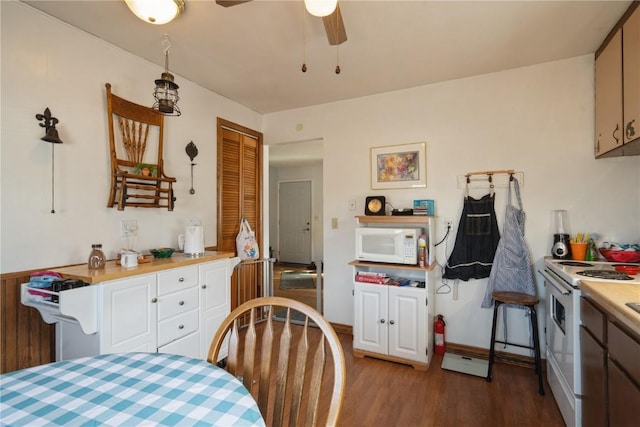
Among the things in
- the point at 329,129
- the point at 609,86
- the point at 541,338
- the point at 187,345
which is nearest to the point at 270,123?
the point at 329,129

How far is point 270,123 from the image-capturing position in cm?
363

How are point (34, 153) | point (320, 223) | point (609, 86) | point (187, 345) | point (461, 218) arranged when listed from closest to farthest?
point (34, 153) < point (609, 86) < point (187, 345) < point (461, 218) < point (320, 223)

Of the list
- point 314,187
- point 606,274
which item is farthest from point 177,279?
point 314,187

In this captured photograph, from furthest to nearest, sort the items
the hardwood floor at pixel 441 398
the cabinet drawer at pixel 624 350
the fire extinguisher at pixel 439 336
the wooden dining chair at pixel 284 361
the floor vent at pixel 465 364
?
1. the fire extinguisher at pixel 439 336
2. the floor vent at pixel 465 364
3. the hardwood floor at pixel 441 398
4. the cabinet drawer at pixel 624 350
5. the wooden dining chair at pixel 284 361

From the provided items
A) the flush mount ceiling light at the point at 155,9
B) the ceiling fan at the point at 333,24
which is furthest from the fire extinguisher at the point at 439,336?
the flush mount ceiling light at the point at 155,9

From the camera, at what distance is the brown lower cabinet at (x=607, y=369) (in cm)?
111

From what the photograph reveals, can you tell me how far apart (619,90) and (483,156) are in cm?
91

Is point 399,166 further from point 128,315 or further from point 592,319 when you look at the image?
point 128,315

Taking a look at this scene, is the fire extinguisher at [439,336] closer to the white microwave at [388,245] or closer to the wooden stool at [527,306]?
the wooden stool at [527,306]

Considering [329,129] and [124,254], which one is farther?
[329,129]

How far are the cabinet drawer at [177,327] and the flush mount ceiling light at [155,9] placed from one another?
5.84 ft

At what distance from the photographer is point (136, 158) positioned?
2.27m

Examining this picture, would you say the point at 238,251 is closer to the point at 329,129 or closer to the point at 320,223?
the point at 329,129

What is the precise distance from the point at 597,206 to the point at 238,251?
3.15m
